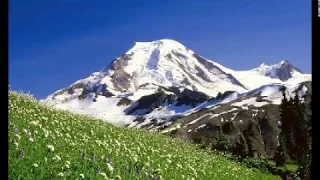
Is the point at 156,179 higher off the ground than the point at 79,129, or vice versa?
the point at 79,129

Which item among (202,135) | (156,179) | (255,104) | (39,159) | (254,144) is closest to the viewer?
(39,159)

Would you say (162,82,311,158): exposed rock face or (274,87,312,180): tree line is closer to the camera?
(274,87,312,180): tree line

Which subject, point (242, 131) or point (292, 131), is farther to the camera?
point (242, 131)

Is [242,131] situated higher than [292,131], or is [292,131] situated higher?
[242,131]

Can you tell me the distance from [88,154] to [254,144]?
4268 centimetres

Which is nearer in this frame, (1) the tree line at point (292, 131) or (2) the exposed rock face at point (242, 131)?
(1) the tree line at point (292, 131)
